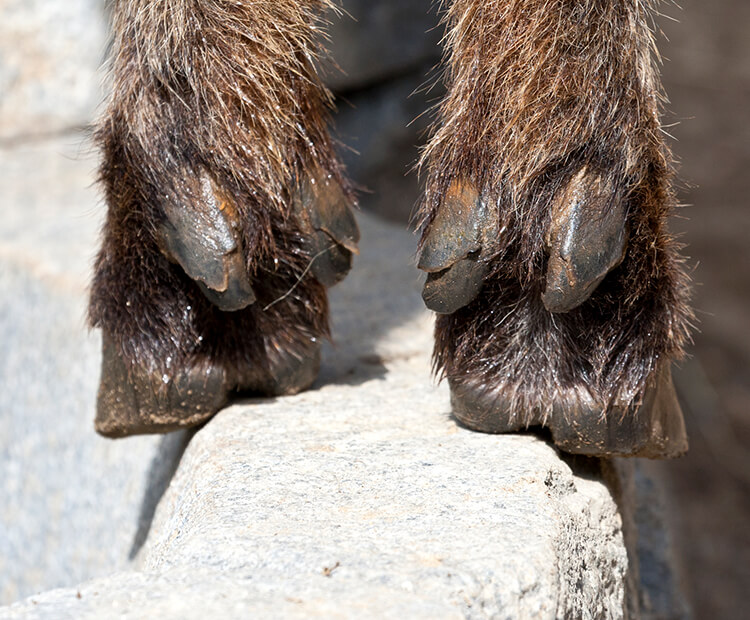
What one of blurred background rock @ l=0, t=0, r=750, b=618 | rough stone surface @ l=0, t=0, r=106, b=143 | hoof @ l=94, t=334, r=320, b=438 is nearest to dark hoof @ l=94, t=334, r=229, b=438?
hoof @ l=94, t=334, r=320, b=438

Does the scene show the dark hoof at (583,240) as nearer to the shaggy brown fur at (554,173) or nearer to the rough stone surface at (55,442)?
the shaggy brown fur at (554,173)

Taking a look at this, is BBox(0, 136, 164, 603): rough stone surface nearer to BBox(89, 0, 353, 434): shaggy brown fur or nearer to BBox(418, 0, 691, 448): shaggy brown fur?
BBox(89, 0, 353, 434): shaggy brown fur

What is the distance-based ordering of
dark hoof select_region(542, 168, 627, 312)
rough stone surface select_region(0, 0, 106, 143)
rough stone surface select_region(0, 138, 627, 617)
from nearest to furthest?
rough stone surface select_region(0, 138, 627, 617)
dark hoof select_region(542, 168, 627, 312)
rough stone surface select_region(0, 0, 106, 143)

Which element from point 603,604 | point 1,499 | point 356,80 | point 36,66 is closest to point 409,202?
point 356,80

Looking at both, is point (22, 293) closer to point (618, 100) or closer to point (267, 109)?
point (267, 109)

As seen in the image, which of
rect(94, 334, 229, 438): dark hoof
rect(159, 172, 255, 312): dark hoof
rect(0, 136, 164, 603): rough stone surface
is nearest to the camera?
rect(159, 172, 255, 312): dark hoof

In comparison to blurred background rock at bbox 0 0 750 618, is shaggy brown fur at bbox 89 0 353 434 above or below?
above
